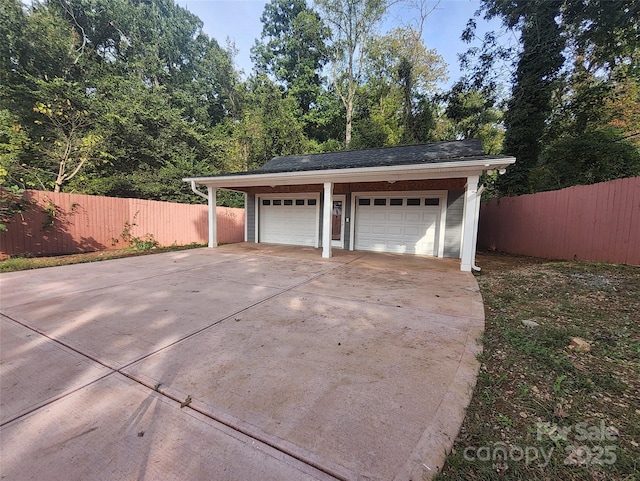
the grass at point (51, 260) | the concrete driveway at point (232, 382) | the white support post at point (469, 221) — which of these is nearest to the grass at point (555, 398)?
the concrete driveway at point (232, 382)

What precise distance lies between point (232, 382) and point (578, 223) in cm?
779

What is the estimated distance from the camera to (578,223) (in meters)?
6.10

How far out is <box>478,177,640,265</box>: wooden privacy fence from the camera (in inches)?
197

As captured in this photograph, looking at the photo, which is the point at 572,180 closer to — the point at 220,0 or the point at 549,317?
the point at 549,317

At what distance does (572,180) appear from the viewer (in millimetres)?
9359

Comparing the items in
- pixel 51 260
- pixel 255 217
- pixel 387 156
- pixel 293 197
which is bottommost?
pixel 51 260

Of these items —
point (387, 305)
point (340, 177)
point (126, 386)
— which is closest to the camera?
point (126, 386)

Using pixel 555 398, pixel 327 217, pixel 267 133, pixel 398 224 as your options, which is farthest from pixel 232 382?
pixel 267 133

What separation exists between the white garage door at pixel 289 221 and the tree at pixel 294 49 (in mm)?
11659

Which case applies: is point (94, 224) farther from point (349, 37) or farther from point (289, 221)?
point (349, 37)

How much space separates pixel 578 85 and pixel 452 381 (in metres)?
14.8

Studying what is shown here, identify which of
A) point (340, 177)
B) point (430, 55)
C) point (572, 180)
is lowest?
A: point (340, 177)

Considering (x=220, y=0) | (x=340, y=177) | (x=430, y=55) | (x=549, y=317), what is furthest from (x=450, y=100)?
(x=549, y=317)

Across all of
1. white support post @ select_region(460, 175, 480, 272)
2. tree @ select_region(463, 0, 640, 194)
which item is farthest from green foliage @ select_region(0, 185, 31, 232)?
tree @ select_region(463, 0, 640, 194)
